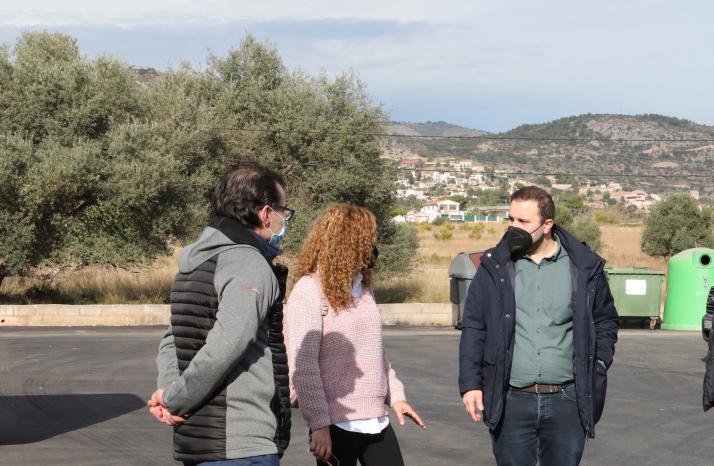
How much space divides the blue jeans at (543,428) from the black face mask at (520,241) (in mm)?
661

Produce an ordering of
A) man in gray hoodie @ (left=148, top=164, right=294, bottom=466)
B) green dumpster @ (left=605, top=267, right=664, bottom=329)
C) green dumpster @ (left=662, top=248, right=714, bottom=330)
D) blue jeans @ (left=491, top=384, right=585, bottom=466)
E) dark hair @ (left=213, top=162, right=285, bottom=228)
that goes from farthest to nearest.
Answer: green dumpster @ (left=605, top=267, right=664, bottom=329)
green dumpster @ (left=662, top=248, right=714, bottom=330)
blue jeans @ (left=491, top=384, right=585, bottom=466)
dark hair @ (left=213, top=162, right=285, bottom=228)
man in gray hoodie @ (left=148, top=164, right=294, bottom=466)

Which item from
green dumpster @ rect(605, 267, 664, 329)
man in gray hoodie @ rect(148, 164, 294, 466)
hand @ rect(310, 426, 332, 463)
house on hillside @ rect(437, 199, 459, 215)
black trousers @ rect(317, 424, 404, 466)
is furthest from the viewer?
house on hillside @ rect(437, 199, 459, 215)

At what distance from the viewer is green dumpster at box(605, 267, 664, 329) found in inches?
796

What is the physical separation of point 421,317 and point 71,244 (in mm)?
8367

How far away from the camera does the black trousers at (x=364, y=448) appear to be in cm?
428

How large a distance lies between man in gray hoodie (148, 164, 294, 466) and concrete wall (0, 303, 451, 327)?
673 inches

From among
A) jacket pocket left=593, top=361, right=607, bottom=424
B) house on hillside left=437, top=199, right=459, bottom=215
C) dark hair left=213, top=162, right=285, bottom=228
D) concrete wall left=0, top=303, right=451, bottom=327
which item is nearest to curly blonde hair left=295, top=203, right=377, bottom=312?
dark hair left=213, top=162, right=285, bottom=228

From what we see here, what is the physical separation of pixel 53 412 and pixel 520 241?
645 cm

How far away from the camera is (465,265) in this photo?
19.6 meters

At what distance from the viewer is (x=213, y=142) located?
27.9 metres

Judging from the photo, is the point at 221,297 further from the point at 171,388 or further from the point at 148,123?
the point at 148,123

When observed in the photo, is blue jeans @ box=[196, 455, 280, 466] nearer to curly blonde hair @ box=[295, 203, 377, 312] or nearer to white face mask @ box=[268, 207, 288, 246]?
white face mask @ box=[268, 207, 288, 246]

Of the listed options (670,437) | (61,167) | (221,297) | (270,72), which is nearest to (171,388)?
(221,297)

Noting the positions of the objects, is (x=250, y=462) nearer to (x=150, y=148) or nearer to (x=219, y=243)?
(x=219, y=243)
